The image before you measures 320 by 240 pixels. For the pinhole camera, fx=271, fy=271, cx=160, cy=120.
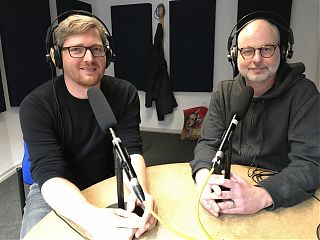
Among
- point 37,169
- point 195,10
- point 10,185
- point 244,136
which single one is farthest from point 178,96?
point 37,169

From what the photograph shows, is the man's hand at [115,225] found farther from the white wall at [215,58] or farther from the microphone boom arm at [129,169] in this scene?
the white wall at [215,58]

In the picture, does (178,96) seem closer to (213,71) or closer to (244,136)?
(213,71)

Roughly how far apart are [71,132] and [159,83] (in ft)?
8.42

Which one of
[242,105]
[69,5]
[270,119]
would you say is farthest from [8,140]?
[242,105]

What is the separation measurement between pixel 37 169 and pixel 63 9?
2788 millimetres

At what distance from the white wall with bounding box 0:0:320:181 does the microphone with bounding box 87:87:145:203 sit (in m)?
2.29

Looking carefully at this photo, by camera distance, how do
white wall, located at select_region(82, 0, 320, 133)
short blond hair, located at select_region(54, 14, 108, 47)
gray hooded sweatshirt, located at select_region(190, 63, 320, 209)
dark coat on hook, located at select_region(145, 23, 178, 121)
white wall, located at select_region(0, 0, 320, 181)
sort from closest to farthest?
gray hooded sweatshirt, located at select_region(190, 63, 320, 209)
short blond hair, located at select_region(54, 14, 108, 47)
white wall, located at select_region(0, 0, 320, 181)
white wall, located at select_region(82, 0, 320, 133)
dark coat on hook, located at select_region(145, 23, 178, 121)

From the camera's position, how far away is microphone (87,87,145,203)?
26.6 inches

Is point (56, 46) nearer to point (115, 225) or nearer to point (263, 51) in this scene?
point (115, 225)

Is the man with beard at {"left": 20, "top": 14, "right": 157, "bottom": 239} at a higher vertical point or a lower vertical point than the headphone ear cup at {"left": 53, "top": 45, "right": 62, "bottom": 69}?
lower

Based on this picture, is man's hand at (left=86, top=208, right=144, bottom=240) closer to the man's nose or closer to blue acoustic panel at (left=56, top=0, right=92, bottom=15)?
the man's nose

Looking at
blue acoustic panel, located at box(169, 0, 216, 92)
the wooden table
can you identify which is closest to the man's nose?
the wooden table

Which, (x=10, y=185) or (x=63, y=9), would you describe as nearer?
(x=10, y=185)

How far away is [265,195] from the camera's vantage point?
3.02 feet
